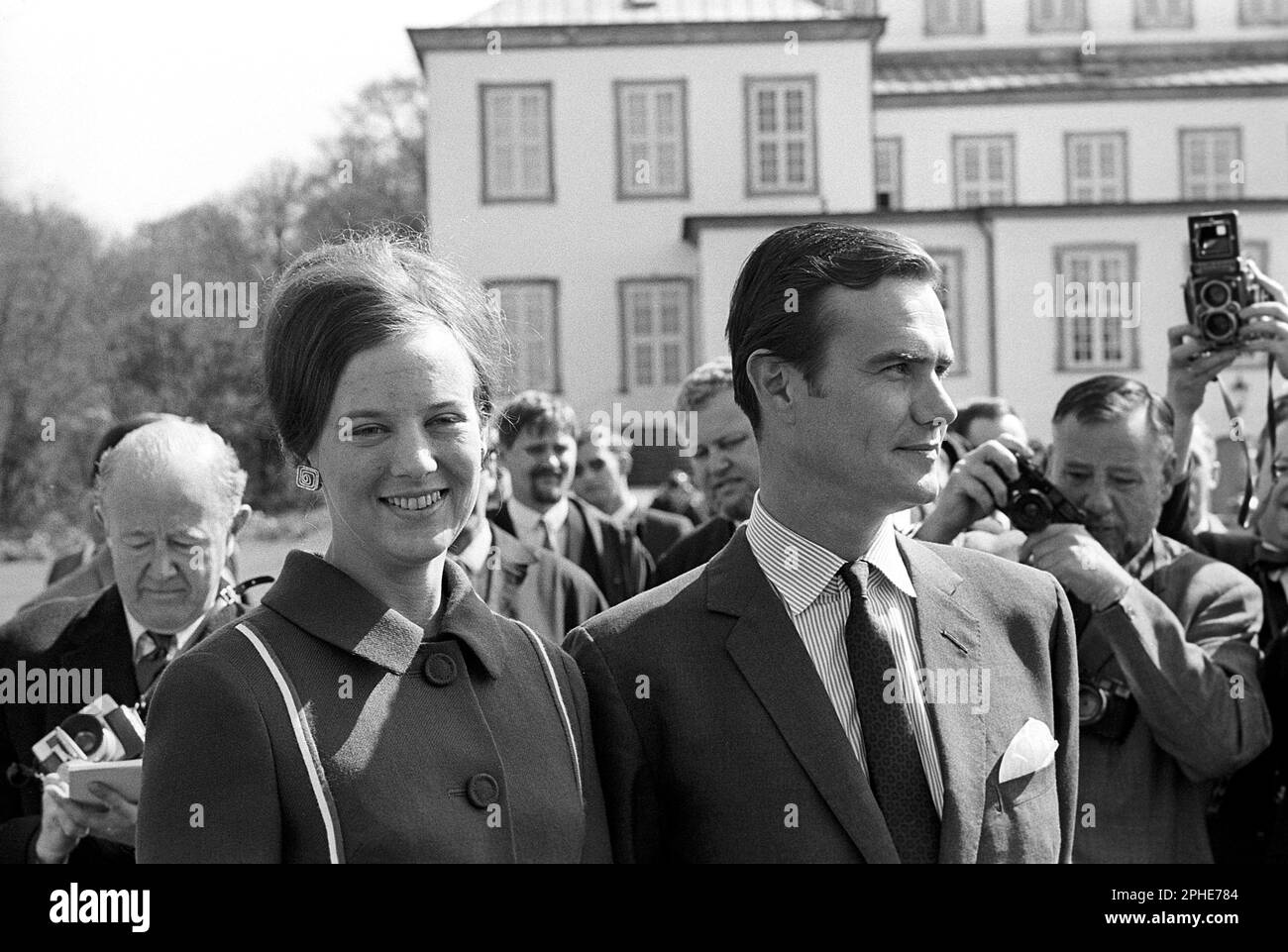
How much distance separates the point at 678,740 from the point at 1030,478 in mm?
1153

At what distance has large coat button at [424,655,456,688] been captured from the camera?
6.30 ft

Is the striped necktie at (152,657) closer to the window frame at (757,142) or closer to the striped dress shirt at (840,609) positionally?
the striped dress shirt at (840,609)

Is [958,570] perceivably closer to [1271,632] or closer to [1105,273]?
[1271,632]

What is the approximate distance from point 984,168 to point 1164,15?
474 centimetres

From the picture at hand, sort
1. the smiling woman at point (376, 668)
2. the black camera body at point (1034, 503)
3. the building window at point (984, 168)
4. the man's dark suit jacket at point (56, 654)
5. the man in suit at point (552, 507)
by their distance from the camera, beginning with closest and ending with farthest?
the smiling woman at point (376, 668), the man's dark suit jacket at point (56, 654), the black camera body at point (1034, 503), the man in suit at point (552, 507), the building window at point (984, 168)

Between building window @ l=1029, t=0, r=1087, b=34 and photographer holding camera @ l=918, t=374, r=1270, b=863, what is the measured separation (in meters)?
27.4

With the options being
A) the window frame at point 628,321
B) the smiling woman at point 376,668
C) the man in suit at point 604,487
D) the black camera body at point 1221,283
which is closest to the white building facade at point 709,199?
the window frame at point 628,321

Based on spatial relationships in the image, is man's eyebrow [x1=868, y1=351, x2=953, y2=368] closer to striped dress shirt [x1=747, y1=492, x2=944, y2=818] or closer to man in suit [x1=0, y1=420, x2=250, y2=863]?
striped dress shirt [x1=747, y1=492, x2=944, y2=818]

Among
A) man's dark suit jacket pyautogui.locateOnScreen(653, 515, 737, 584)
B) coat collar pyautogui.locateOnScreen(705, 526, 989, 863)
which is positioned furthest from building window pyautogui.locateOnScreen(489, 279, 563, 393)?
coat collar pyautogui.locateOnScreen(705, 526, 989, 863)

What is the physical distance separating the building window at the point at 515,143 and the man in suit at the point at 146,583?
19924 millimetres

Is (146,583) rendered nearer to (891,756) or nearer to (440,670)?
(440,670)

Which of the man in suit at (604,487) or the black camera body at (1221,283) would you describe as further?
the man in suit at (604,487)

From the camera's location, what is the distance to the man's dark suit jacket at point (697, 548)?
4.44 metres

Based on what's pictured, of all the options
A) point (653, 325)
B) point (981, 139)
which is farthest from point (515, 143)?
point (981, 139)
